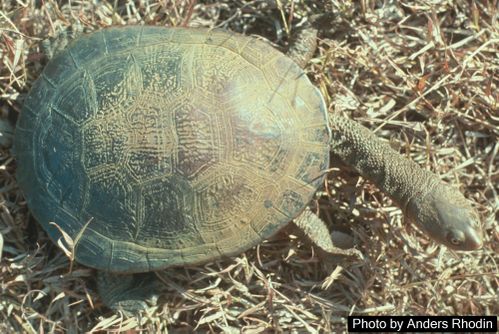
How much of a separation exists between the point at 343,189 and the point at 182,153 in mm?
1087

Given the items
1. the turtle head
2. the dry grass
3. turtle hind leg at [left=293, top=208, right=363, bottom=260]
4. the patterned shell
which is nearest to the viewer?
the patterned shell

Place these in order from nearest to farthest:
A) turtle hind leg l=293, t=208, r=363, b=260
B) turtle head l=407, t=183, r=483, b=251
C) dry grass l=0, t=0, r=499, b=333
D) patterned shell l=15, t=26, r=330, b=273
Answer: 1. patterned shell l=15, t=26, r=330, b=273
2. turtle head l=407, t=183, r=483, b=251
3. turtle hind leg l=293, t=208, r=363, b=260
4. dry grass l=0, t=0, r=499, b=333

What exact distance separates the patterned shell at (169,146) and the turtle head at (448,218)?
0.55 meters

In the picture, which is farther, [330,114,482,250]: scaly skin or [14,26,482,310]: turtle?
[330,114,482,250]: scaly skin

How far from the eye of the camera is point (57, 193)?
2664mm

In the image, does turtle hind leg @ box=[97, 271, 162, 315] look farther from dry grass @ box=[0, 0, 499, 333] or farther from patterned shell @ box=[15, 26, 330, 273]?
patterned shell @ box=[15, 26, 330, 273]

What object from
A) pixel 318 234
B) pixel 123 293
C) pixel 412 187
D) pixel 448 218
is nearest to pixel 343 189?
pixel 318 234

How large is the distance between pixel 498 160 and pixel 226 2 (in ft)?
6.22

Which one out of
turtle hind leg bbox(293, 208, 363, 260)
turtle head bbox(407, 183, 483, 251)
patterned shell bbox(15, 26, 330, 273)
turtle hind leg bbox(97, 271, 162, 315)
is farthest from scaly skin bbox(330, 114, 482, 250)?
turtle hind leg bbox(97, 271, 162, 315)

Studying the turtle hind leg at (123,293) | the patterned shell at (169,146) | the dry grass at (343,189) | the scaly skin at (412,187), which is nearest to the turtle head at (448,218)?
the scaly skin at (412,187)

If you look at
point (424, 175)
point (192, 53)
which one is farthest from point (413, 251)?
point (192, 53)

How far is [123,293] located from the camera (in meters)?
2.89

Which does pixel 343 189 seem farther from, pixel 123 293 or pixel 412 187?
pixel 123 293

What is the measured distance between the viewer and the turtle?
2.46 meters
